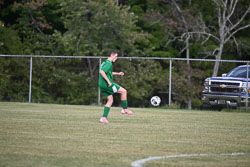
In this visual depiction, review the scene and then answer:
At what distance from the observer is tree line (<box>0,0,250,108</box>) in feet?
73.6

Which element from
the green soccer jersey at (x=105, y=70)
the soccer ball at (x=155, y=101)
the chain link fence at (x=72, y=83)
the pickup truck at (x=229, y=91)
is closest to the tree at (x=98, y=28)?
the chain link fence at (x=72, y=83)

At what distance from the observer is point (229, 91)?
1967 centimetres

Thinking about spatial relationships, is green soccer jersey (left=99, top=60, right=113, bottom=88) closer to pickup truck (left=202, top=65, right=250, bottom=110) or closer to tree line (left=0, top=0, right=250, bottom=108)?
pickup truck (left=202, top=65, right=250, bottom=110)

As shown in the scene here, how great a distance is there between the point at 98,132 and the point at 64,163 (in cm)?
353

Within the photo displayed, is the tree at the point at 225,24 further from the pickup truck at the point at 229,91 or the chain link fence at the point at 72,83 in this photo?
the pickup truck at the point at 229,91

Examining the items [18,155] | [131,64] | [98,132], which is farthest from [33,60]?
[18,155]

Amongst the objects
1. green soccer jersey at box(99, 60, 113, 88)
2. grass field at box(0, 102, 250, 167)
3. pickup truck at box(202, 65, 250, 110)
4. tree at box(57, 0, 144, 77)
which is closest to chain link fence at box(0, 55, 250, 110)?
pickup truck at box(202, 65, 250, 110)

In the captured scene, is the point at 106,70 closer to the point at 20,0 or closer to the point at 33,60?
the point at 33,60

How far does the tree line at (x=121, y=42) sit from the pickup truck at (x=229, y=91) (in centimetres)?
211

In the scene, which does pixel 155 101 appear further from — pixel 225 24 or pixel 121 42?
pixel 225 24

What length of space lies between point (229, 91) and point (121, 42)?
1146 cm

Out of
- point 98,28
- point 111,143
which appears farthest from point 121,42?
point 111,143

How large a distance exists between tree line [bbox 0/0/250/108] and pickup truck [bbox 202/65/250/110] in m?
2.11

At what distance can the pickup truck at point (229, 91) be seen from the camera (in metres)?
19.4
